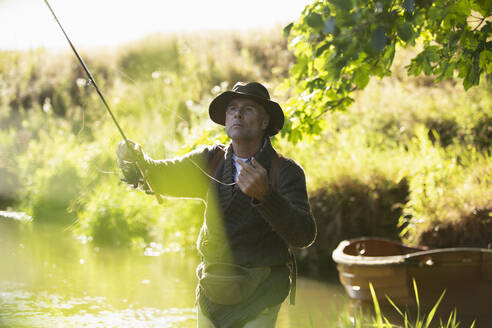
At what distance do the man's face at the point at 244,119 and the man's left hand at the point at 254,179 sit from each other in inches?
16.9

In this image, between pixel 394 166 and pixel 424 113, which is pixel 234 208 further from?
pixel 424 113

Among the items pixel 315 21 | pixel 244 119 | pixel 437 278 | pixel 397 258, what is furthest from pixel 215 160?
pixel 437 278

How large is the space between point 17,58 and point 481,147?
1916 centimetres

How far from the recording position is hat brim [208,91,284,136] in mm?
2939

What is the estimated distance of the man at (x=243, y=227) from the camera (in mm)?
2807

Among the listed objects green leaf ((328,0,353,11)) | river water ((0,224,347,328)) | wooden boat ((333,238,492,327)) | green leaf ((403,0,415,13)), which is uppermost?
green leaf ((328,0,353,11))

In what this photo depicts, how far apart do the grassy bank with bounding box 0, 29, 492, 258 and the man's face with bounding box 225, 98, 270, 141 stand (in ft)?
1.88

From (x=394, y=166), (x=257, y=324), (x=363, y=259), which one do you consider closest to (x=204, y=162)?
(x=257, y=324)

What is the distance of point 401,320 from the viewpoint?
6.49 m

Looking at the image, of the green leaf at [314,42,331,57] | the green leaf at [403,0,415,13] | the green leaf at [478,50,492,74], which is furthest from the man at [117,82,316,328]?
the green leaf at [478,50,492,74]

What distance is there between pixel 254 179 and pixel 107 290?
→ 19.3 feet

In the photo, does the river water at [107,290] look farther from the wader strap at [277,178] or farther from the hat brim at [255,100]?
the hat brim at [255,100]

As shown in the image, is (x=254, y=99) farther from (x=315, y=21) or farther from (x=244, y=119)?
(x=315, y=21)

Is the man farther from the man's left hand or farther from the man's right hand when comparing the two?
the man's left hand
